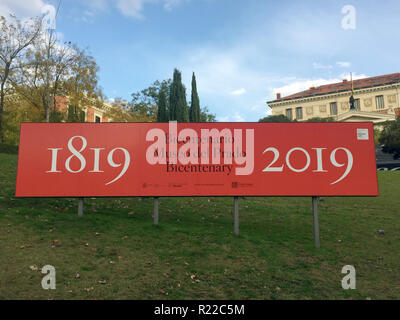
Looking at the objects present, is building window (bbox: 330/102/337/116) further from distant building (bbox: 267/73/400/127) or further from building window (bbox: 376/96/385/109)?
building window (bbox: 376/96/385/109)

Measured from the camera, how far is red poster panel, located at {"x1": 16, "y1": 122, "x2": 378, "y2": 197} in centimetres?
1015

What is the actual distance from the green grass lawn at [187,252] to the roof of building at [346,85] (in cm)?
8558

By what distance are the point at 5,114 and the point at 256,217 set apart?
3668 cm

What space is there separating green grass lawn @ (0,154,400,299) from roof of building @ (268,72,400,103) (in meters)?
85.6

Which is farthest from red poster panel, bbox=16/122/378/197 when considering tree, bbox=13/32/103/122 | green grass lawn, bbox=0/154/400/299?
tree, bbox=13/32/103/122

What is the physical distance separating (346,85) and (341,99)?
24.1 ft

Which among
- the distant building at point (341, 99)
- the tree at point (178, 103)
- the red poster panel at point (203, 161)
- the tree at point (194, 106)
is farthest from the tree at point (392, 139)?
the distant building at point (341, 99)

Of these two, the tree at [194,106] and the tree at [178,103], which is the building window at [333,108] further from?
the tree at [178,103]

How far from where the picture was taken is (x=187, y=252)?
28.8 feet

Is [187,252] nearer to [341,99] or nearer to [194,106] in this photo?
[194,106]

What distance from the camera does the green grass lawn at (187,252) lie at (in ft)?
22.6


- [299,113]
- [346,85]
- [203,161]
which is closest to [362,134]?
[203,161]

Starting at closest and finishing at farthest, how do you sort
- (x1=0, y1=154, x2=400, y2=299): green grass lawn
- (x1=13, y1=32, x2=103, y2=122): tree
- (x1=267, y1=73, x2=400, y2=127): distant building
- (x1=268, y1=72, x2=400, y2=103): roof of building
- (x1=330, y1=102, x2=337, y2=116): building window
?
(x1=0, y1=154, x2=400, y2=299): green grass lawn < (x1=13, y1=32, x2=103, y2=122): tree < (x1=267, y1=73, x2=400, y2=127): distant building < (x1=268, y1=72, x2=400, y2=103): roof of building < (x1=330, y1=102, x2=337, y2=116): building window
